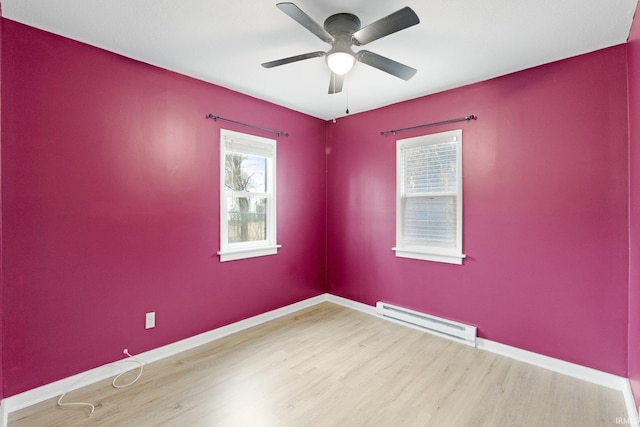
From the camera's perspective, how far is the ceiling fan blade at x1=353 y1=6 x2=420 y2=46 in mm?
1467

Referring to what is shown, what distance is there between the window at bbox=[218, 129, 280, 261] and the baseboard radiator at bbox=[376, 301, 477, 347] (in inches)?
60.4

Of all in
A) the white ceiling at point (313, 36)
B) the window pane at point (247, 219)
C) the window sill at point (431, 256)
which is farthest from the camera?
the window pane at point (247, 219)

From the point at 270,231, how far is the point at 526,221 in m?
2.60

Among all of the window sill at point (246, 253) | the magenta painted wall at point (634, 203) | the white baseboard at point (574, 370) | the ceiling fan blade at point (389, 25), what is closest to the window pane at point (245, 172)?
the window sill at point (246, 253)

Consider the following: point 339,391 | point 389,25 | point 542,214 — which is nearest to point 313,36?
point 389,25

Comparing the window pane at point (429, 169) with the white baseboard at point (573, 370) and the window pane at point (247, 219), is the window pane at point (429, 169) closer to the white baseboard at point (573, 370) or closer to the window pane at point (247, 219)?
the white baseboard at point (573, 370)

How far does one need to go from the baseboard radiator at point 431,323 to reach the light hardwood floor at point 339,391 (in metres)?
0.11

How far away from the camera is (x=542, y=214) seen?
2438mm

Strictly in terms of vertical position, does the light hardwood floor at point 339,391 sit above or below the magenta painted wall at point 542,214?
below

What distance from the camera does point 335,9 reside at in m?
1.80

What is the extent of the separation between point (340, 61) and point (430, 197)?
183 centimetres

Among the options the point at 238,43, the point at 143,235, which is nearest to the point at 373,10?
the point at 238,43

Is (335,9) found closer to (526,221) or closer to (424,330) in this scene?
(526,221)

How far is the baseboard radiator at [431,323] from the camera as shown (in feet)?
9.20
